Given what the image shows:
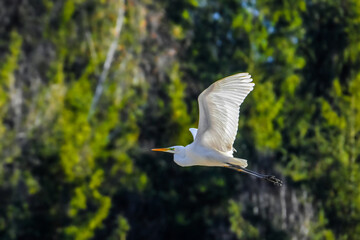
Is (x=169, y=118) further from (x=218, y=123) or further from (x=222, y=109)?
(x=222, y=109)

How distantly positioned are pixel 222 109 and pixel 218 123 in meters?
0.18

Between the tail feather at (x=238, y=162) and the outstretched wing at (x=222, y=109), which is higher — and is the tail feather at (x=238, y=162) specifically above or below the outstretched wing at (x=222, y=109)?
below

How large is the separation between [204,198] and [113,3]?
4447mm

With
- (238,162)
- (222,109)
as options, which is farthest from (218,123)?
(238,162)

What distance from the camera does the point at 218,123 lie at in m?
7.05

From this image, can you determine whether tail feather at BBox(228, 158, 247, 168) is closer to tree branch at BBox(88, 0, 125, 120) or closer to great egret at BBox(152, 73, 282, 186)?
great egret at BBox(152, 73, 282, 186)

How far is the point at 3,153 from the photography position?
15.3 m

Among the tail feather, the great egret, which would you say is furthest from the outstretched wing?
the tail feather

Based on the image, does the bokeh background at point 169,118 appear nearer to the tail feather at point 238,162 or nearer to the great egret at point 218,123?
the great egret at point 218,123

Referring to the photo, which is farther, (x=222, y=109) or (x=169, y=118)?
(x=169, y=118)

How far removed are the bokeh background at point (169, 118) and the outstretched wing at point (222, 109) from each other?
7.73m

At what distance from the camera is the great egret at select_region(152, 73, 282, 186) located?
675 cm

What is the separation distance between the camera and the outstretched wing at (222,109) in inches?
265

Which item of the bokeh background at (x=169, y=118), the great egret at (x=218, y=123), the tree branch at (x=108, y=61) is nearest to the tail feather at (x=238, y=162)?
the great egret at (x=218, y=123)
